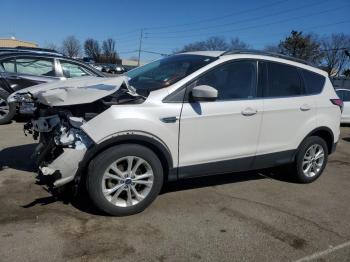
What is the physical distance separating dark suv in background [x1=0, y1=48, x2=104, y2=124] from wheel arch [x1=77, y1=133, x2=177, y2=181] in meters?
4.96

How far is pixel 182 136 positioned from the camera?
4.54 meters

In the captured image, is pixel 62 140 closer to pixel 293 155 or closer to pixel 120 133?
pixel 120 133

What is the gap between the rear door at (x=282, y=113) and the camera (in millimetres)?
5277

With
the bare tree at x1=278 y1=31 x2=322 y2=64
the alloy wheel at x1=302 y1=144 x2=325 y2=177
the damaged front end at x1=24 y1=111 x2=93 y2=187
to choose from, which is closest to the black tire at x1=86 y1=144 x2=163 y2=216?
the damaged front end at x1=24 y1=111 x2=93 y2=187

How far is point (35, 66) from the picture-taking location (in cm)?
962

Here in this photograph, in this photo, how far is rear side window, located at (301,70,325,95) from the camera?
5797 millimetres

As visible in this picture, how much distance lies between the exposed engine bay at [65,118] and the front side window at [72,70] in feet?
17.8

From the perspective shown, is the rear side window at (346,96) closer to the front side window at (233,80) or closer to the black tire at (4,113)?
the front side window at (233,80)

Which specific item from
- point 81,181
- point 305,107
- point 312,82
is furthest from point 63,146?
point 312,82

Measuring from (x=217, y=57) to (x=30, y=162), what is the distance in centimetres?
306

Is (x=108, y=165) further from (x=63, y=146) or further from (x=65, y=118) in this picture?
(x=65, y=118)

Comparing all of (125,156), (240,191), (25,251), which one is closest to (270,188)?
(240,191)

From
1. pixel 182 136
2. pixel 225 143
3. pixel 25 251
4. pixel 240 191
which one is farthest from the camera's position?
pixel 240 191

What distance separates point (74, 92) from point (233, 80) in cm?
→ 190
